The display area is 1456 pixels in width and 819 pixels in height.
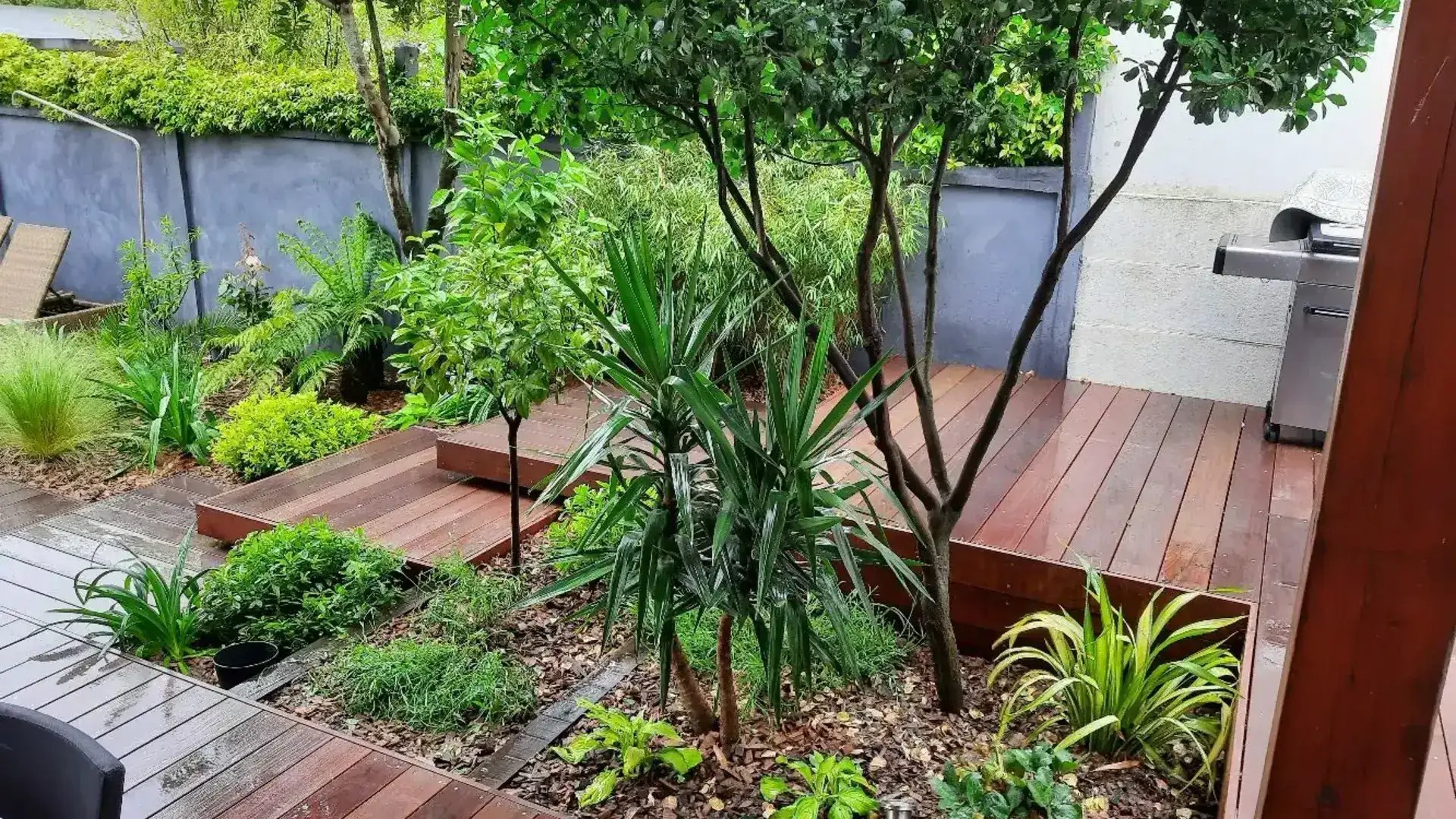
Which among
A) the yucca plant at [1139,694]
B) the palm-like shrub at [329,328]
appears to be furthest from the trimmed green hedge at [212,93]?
the yucca plant at [1139,694]

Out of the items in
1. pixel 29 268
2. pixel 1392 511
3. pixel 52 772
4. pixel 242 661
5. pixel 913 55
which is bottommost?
pixel 242 661

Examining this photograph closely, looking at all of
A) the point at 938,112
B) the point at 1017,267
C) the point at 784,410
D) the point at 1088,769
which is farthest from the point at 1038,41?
the point at 1017,267

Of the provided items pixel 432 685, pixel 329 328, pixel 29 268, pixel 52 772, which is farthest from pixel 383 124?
pixel 52 772

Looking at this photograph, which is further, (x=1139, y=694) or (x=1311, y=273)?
(x=1311, y=273)

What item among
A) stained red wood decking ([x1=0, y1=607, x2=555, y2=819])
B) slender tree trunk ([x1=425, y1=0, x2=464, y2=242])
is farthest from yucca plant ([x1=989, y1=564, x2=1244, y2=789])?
slender tree trunk ([x1=425, y1=0, x2=464, y2=242])

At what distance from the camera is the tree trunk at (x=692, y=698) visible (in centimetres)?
254

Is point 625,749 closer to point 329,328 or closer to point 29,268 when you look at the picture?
point 329,328

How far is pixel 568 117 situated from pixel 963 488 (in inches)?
53.9

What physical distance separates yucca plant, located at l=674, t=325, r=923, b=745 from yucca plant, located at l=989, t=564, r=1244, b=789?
70cm

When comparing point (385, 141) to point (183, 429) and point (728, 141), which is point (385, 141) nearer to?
point (183, 429)

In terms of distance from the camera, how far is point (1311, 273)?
3668 mm

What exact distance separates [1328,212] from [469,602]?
134 inches

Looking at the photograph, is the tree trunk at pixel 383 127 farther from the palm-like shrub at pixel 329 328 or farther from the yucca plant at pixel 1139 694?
the yucca plant at pixel 1139 694

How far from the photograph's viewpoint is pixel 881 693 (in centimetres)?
284
